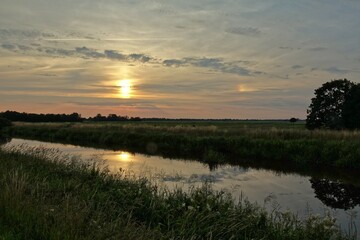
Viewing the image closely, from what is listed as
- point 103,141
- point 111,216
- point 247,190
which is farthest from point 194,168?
point 103,141

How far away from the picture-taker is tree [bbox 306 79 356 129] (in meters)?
37.8

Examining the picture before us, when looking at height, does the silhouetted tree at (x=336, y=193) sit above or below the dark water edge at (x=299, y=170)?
below

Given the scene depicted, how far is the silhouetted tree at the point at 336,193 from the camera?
42.2ft

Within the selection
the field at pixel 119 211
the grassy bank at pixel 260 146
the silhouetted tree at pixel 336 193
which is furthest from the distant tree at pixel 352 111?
the silhouetted tree at pixel 336 193

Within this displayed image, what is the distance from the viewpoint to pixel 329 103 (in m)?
38.6

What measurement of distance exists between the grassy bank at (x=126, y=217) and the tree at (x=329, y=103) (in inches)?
1255

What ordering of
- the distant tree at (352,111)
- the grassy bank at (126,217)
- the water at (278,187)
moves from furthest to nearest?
the distant tree at (352,111)
the water at (278,187)
the grassy bank at (126,217)

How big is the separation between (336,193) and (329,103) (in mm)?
26081

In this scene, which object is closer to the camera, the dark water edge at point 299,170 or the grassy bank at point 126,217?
the grassy bank at point 126,217

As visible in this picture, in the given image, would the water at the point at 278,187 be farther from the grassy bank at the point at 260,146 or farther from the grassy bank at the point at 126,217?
the grassy bank at the point at 260,146

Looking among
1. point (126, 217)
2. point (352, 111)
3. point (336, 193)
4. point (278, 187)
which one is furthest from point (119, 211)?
point (352, 111)

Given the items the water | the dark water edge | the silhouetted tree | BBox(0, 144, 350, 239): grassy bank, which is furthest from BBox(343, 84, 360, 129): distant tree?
BBox(0, 144, 350, 239): grassy bank

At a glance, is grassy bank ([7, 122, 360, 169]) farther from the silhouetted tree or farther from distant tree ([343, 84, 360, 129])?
distant tree ([343, 84, 360, 129])

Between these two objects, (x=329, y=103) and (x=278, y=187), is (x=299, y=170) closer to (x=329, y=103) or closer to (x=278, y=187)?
(x=278, y=187)
